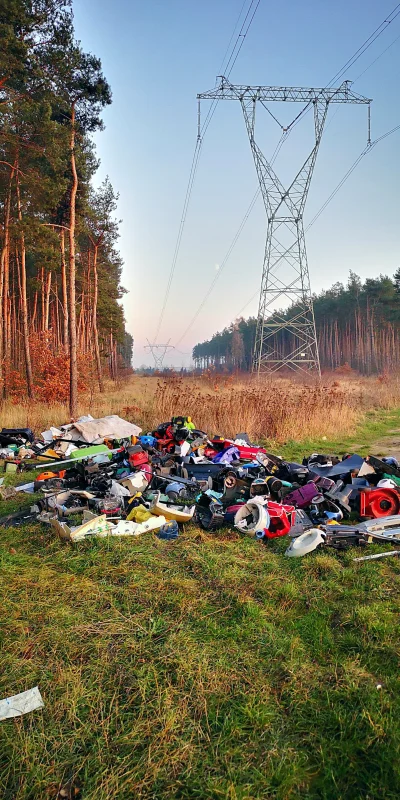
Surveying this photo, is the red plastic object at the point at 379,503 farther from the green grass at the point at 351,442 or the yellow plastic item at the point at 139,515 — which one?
the green grass at the point at 351,442

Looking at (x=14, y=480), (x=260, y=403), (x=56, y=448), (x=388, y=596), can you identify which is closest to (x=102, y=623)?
(x=388, y=596)

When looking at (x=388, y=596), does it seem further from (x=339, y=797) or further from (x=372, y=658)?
(x=339, y=797)

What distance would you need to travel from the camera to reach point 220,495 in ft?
16.8

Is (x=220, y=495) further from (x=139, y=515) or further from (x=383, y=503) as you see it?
(x=383, y=503)

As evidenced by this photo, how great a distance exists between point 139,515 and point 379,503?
2597 millimetres

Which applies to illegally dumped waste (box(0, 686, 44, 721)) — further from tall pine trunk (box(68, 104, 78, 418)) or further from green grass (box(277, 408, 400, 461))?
tall pine trunk (box(68, 104, 78, 418))

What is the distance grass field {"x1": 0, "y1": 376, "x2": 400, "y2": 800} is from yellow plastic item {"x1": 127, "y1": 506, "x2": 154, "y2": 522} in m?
0.70

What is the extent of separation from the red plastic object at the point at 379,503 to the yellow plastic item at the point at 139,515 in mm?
2328

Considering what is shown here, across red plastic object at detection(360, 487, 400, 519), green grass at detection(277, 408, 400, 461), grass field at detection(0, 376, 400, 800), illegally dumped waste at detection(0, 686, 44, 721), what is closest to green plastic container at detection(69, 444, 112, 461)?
green grass at detection(277, 408, 400, 461)

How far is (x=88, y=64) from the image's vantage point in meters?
12.4

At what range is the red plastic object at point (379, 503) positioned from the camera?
15.0 feet

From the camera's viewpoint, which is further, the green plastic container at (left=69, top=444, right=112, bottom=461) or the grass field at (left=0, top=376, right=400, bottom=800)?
the green plastic container at (left=69, top=444, right=112, bottom=461)

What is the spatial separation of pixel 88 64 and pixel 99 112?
4.00 feet

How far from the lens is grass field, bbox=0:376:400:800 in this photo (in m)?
1.75
